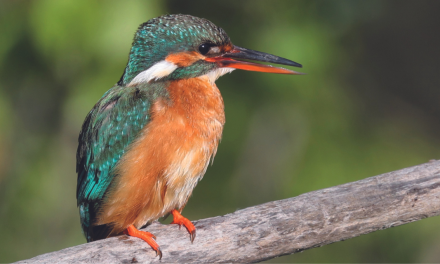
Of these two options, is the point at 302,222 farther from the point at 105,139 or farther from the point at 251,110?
the point at 251,110

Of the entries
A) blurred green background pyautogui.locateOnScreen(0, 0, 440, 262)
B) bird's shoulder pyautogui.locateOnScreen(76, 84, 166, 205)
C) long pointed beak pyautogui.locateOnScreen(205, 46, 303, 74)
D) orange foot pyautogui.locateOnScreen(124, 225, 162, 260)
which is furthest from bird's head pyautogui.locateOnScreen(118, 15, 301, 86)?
orange foot pyautogui.locateOnScreen(124, 225, 162, 260)

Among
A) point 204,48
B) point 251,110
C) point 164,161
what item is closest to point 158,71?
point 204,48

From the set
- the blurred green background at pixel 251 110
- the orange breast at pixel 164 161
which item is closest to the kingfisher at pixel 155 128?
the orange breast at pixel 164 161

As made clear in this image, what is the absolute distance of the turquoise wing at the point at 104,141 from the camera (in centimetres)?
262

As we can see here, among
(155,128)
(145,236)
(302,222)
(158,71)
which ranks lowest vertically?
(145,236)

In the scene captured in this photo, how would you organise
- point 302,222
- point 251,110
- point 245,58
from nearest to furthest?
1. point 302,222
2. point 245,58
3. point 251,110

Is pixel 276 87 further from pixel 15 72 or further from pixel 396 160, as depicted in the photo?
pixel 15 72

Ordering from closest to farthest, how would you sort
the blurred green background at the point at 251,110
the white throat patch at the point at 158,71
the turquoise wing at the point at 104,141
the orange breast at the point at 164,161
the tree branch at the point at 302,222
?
the tree branch at the point at 302,222
the orange breast at the point at 164,161
the turquoise wing at the point at 104,141
the white throat patch at the point at 158,71
the blurred green background at the point at 251,110

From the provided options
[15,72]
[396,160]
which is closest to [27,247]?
[15,72]

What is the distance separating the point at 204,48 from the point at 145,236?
995 mm

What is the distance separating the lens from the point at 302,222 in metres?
2.44

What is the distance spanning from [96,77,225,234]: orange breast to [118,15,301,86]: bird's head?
0.12 m

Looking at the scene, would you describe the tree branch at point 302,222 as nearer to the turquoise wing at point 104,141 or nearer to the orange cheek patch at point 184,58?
the turquoise wing at point 104,141

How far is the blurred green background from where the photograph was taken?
306cm
